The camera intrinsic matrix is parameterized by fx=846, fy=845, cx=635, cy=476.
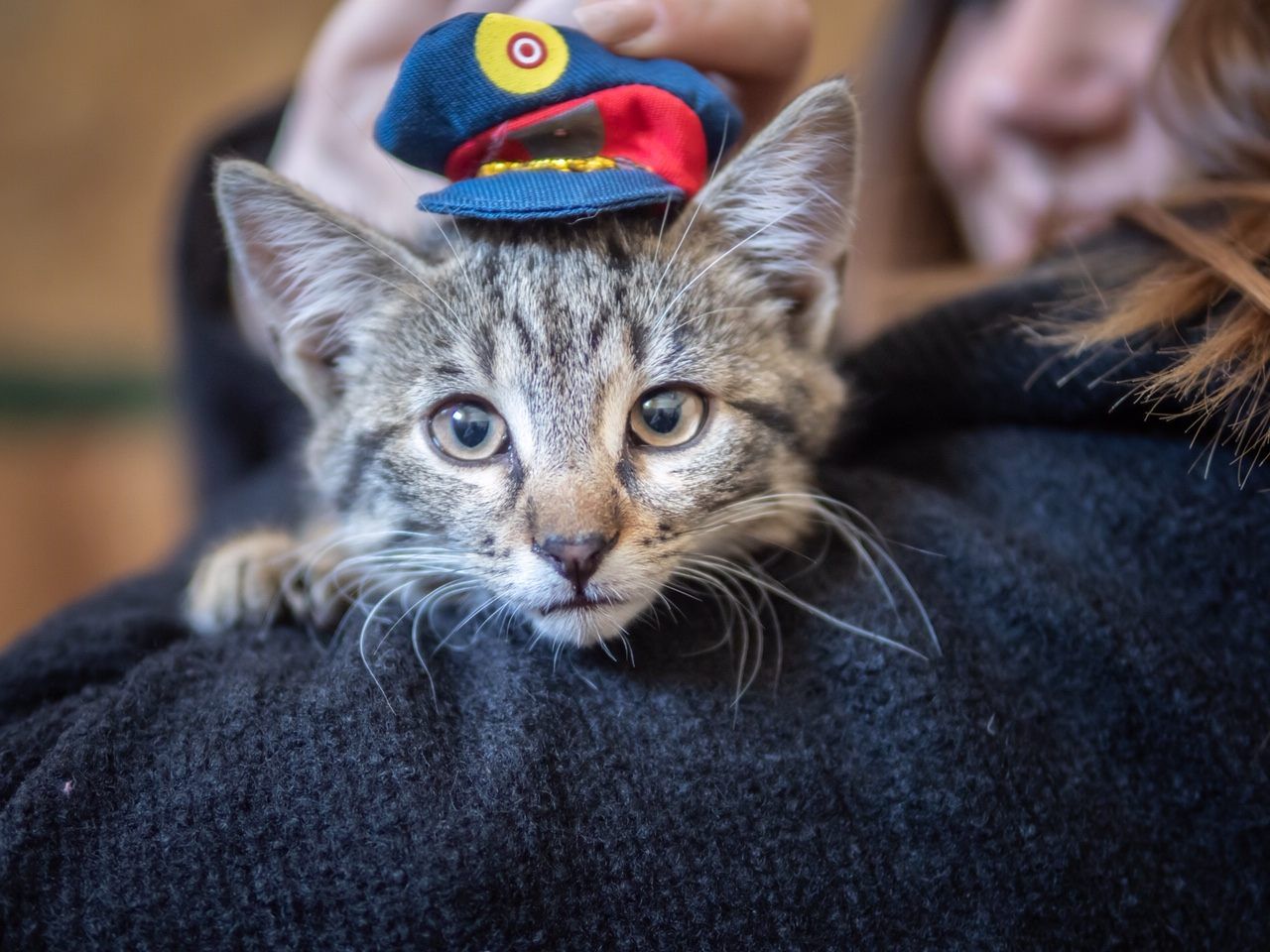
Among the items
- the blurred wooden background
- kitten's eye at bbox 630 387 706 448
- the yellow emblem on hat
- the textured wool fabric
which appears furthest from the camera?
the blurred wooden background

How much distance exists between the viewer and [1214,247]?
2.82 ft

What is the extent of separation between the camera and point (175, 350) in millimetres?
1572

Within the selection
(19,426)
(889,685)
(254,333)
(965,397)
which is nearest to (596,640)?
(889,685)

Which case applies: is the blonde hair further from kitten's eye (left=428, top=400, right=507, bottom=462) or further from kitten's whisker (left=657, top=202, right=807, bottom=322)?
kitten's eye (left=428, top=400, right=507, bottom=462)

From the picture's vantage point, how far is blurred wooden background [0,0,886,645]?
2663 millimetres

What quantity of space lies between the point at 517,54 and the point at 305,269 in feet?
1.24

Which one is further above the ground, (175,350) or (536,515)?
(536,515)

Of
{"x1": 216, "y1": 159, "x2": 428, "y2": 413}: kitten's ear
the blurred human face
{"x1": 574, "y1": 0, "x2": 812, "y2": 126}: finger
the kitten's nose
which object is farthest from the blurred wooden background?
the kitten's nose

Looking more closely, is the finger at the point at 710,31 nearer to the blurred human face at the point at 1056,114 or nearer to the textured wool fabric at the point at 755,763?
the textured wool fabric at the point at 755,763

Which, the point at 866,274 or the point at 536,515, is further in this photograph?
the point at 866,274

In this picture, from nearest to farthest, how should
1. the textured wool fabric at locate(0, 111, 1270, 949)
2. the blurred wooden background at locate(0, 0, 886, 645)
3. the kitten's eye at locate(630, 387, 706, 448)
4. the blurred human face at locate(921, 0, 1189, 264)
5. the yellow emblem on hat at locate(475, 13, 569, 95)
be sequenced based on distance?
the textured wool fabric at locate(0, 111, 1270, 949) → the yellow emblem on hat at locate(475, 13, 569, 95) → the kitten's eye at locate(630, 387, 706, 448) → the blurred human face at locate(921, 0, 1189, 264) → the blurred wooden background at locate(0, 0, 886, 645)

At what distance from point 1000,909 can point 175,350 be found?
5.13ft

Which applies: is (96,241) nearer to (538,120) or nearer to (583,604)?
(538,120)

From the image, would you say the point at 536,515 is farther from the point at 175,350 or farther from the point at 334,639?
the point at 175,350
